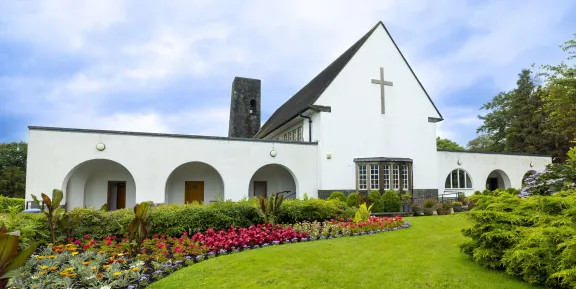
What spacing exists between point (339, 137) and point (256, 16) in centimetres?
850

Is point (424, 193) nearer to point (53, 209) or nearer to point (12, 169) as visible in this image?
point (53, 209)

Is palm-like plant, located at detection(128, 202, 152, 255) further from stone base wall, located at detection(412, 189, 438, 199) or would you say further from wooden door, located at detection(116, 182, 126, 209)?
stone base wall, located at detection(412, 189, 438, 199)

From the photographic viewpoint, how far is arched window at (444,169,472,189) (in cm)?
2261

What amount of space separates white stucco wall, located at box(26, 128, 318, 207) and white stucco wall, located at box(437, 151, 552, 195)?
→ 28.9ft

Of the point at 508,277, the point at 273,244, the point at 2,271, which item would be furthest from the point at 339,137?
the point at 2,271

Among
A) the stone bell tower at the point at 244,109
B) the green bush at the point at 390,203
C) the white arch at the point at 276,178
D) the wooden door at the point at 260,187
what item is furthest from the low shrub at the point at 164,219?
the stone bell tower at the point at 244,109

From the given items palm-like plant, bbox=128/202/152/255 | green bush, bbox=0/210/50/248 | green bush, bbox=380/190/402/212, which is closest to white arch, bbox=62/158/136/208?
green bush, bbox=0/210/50/248

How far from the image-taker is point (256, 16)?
1215 centimetres

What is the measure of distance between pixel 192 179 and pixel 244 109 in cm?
1380

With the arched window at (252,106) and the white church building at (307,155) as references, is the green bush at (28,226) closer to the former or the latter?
the white church building at (307,155)

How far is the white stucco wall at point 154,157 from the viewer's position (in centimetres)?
1448

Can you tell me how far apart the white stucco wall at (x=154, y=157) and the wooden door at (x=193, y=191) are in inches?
137

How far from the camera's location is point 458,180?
74.1 ft

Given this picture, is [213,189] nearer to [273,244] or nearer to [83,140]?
[83,140]
